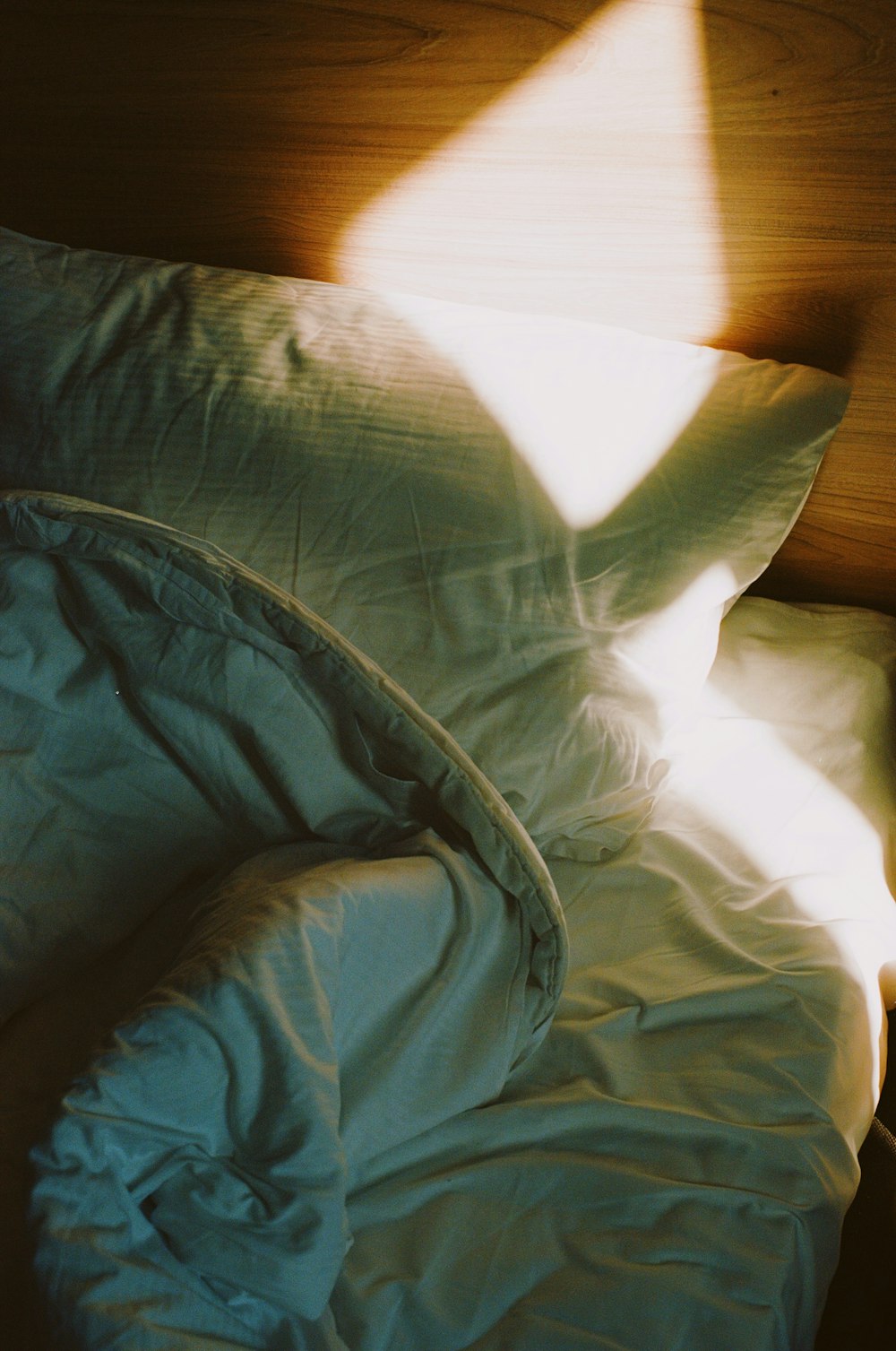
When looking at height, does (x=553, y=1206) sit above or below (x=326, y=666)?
below

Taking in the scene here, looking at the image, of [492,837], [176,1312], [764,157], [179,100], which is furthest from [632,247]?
[176,1312]

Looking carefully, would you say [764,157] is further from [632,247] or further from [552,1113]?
[552,1113]

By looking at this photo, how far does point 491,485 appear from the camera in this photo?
86 centimetres

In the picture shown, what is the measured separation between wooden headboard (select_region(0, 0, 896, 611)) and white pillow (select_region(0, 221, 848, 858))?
0.14 m

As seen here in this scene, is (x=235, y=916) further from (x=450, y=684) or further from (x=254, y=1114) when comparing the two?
(x=450, y=684)

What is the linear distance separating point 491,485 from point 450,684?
0.18 metres

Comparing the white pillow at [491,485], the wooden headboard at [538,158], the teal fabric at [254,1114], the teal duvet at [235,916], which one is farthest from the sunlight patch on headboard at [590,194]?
the teal fabric at [254,1114]

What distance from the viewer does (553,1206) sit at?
0.63 metres

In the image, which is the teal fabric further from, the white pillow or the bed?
the white pillow

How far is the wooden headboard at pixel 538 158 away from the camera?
910 millimetres

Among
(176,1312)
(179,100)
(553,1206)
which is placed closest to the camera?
(176,1312)

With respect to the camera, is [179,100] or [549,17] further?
[179,100]

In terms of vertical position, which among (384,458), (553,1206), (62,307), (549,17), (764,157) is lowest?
(553,1206)

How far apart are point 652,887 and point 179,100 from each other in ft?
3.43
